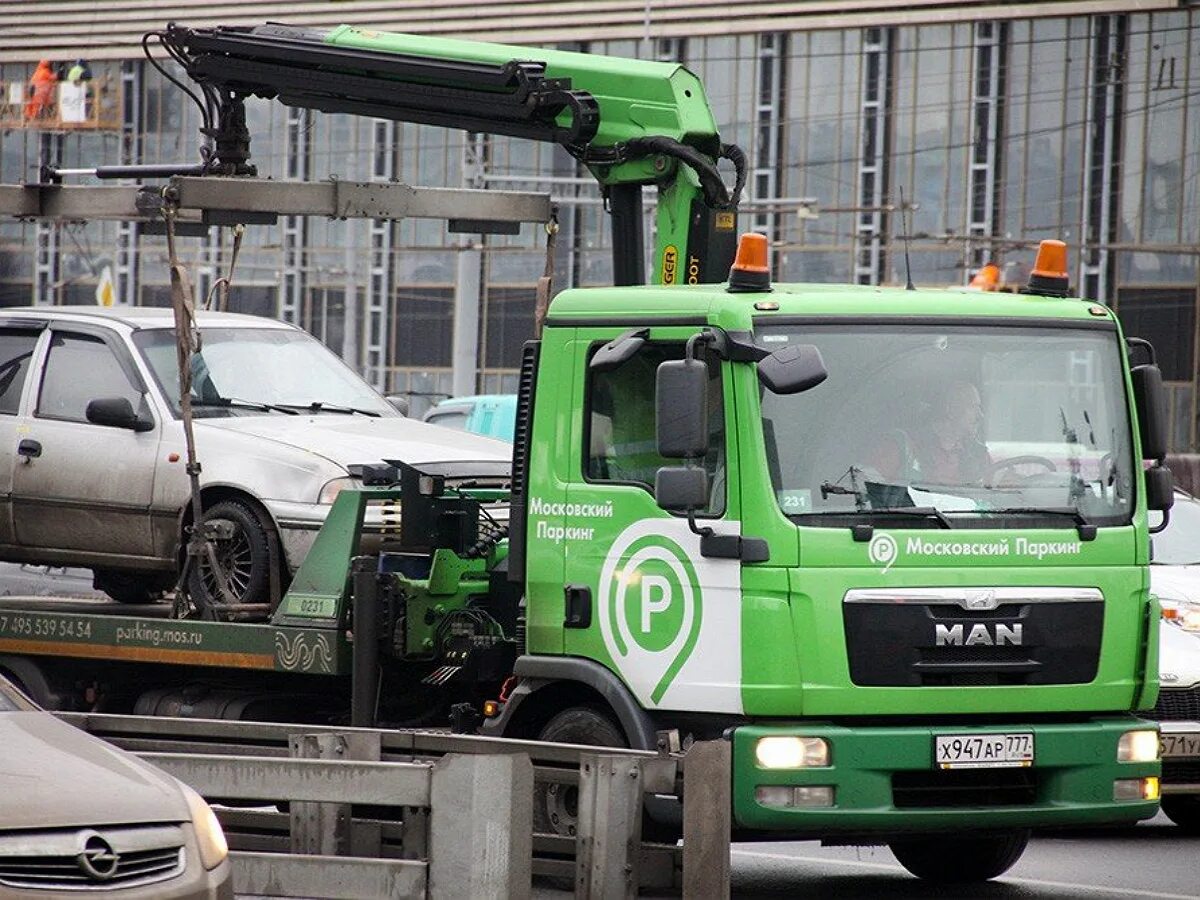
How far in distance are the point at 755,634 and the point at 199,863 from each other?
271 cm

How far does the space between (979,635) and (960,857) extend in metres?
2.03

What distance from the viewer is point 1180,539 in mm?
12609

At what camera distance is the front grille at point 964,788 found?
8.54 metres

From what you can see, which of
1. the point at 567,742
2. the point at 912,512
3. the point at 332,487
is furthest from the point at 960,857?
the point at 332,487

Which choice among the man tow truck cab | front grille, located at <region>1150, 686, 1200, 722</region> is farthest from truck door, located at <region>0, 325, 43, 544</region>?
front grille, located at <region>1150, 686, 1200, 722</region>

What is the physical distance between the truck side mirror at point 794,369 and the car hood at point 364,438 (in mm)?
2968

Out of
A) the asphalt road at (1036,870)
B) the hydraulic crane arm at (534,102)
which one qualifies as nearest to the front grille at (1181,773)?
the asphalt road at (1036,870)

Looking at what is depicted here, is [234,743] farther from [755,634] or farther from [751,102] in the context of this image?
[751,102]

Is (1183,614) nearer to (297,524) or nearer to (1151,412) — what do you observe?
(1151,412)

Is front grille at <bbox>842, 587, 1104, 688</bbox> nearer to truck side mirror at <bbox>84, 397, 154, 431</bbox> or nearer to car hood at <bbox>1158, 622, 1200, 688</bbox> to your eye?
car hood at <bbox>1158, 622, 1200, 688</bbox>

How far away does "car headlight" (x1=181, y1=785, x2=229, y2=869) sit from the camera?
6430mm

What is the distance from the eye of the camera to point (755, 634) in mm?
8453

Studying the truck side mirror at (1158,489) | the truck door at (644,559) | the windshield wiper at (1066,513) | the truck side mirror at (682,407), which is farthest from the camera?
the truck side mirror at (1158,489)

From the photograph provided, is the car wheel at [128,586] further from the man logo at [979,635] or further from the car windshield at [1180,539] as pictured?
the man logo at [979,635]
